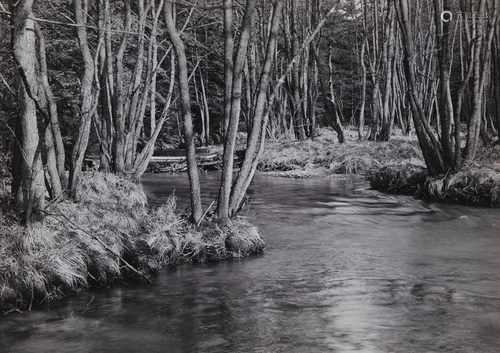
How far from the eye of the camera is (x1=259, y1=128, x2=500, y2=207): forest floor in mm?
16656

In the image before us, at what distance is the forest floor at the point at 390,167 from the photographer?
16656 mm

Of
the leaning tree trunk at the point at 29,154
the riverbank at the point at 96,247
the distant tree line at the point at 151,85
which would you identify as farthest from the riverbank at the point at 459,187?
the leaning tree trunk at the point at 29,154

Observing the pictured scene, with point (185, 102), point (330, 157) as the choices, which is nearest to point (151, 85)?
point (330, 157)

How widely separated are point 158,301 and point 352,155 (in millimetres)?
20126

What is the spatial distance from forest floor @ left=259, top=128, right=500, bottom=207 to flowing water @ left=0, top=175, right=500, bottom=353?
3395 mm

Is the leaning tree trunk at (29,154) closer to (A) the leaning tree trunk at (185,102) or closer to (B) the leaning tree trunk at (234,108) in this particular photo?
(A) the leaning tree trunk at (185,102)

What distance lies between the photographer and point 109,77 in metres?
15.8

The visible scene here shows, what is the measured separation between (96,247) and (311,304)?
319 centimetres

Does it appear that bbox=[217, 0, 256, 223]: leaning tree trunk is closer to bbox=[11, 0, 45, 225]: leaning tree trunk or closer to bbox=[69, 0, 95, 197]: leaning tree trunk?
bbox=[69, 0, 95, 197]: leaning tree trunk

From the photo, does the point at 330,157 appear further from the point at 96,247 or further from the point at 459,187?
the point at 96,247

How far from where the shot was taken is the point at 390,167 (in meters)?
21.2

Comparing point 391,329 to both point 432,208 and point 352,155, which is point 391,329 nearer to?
point 432,208

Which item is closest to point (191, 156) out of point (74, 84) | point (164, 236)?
point (164, 236)

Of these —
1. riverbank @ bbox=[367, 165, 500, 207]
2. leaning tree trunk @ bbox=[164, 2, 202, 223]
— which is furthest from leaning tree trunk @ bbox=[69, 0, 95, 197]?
riverbank @ bbox=[367, 165, 500, 207]
